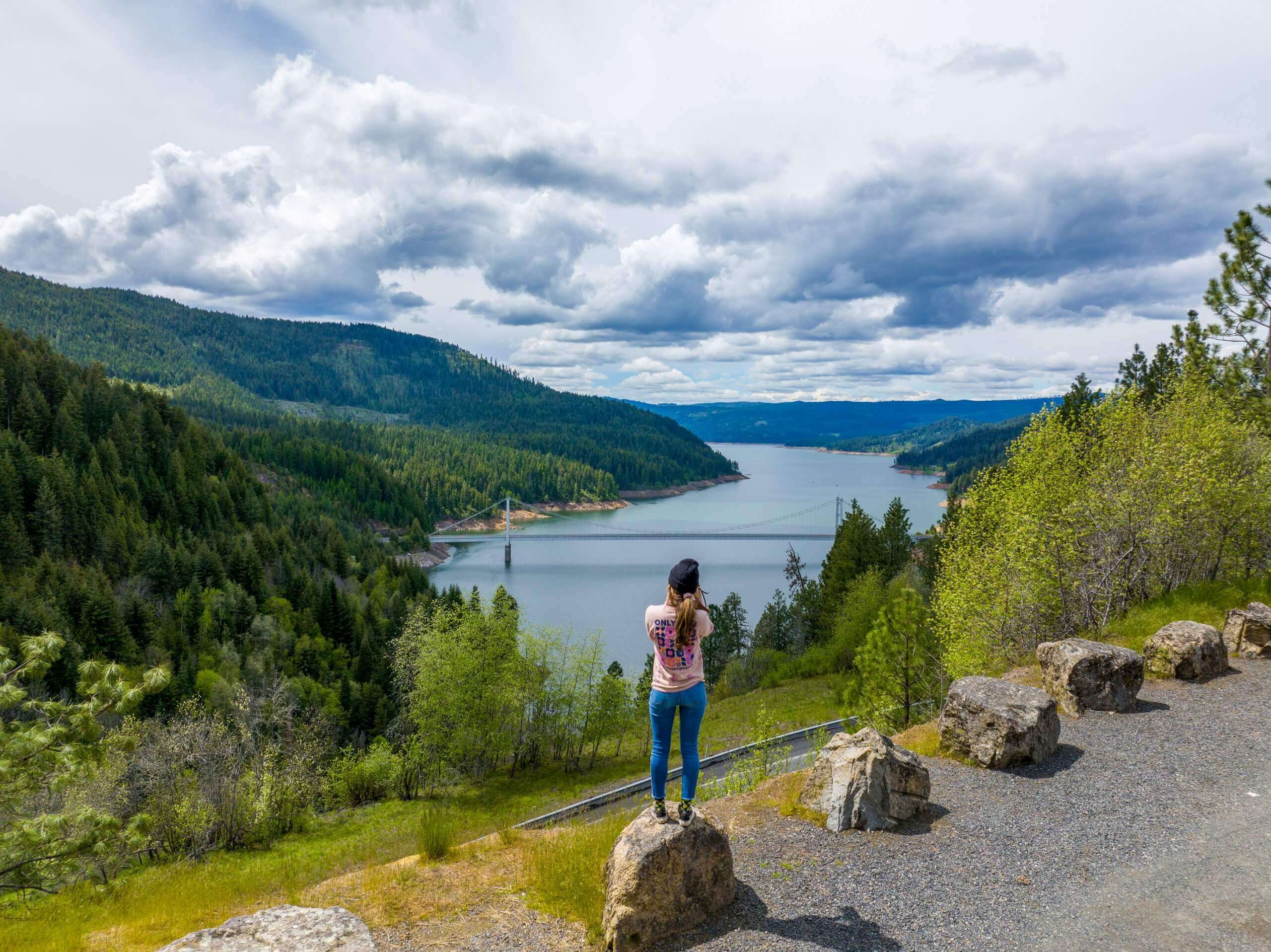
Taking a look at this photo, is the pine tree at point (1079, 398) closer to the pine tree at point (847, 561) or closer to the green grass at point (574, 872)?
the pine tree at point (847, 561)

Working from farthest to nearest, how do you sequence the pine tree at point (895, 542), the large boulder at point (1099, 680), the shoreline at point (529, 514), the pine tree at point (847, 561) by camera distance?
the shoreline at point (529, 514), the pine tree at point (895, 542), the pine tree at point (847, 561), the large boulder at point (1099, 680)

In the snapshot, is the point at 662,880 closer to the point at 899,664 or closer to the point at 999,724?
the point at 999,724

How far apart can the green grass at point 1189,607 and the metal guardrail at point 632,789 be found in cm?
699

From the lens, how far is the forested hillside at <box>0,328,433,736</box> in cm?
4888

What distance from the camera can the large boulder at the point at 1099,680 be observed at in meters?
11.6

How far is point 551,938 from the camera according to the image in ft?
21.3

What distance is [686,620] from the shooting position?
6289 millimetres

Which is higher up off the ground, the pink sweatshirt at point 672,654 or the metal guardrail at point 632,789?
the pink sweatshirt at point 672,654

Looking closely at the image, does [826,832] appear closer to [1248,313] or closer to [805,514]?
[1248,313]

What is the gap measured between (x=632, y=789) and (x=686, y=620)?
23373 mm

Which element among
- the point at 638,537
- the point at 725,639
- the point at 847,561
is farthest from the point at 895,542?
the point at 638,537

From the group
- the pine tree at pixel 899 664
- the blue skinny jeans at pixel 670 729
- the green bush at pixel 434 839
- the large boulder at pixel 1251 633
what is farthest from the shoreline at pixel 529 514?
the blue skinny jeans at pixel 670 729

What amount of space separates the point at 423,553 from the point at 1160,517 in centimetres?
9885

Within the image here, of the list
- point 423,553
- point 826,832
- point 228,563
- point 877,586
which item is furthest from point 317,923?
point 423,553
